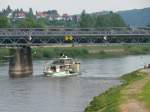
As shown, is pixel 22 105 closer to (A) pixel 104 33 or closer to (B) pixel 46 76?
(B) pixel 46 76

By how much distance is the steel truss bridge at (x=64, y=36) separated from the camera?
10156cm

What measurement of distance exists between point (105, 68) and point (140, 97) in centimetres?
5611

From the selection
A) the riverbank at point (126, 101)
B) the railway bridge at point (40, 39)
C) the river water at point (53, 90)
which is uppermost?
the railway bridge at point (40, 39)

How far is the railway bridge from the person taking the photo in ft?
319

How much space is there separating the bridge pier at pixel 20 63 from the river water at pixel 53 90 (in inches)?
51.5

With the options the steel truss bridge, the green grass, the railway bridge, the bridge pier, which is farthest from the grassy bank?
the green grass

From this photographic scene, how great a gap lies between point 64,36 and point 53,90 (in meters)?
30.0

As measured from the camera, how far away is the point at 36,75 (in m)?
94.9

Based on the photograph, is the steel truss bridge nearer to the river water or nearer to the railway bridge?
the railway bridge

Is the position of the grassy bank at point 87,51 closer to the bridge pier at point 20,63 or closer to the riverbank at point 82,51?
the riverbank at point 82,51

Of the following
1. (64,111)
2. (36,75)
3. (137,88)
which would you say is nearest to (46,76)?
Result: (36,75)

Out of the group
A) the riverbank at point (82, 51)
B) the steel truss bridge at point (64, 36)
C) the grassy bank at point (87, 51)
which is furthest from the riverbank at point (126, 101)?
the grassy bank at point (87, 51)

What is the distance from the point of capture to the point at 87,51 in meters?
167

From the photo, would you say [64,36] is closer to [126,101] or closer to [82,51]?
[126,101]
